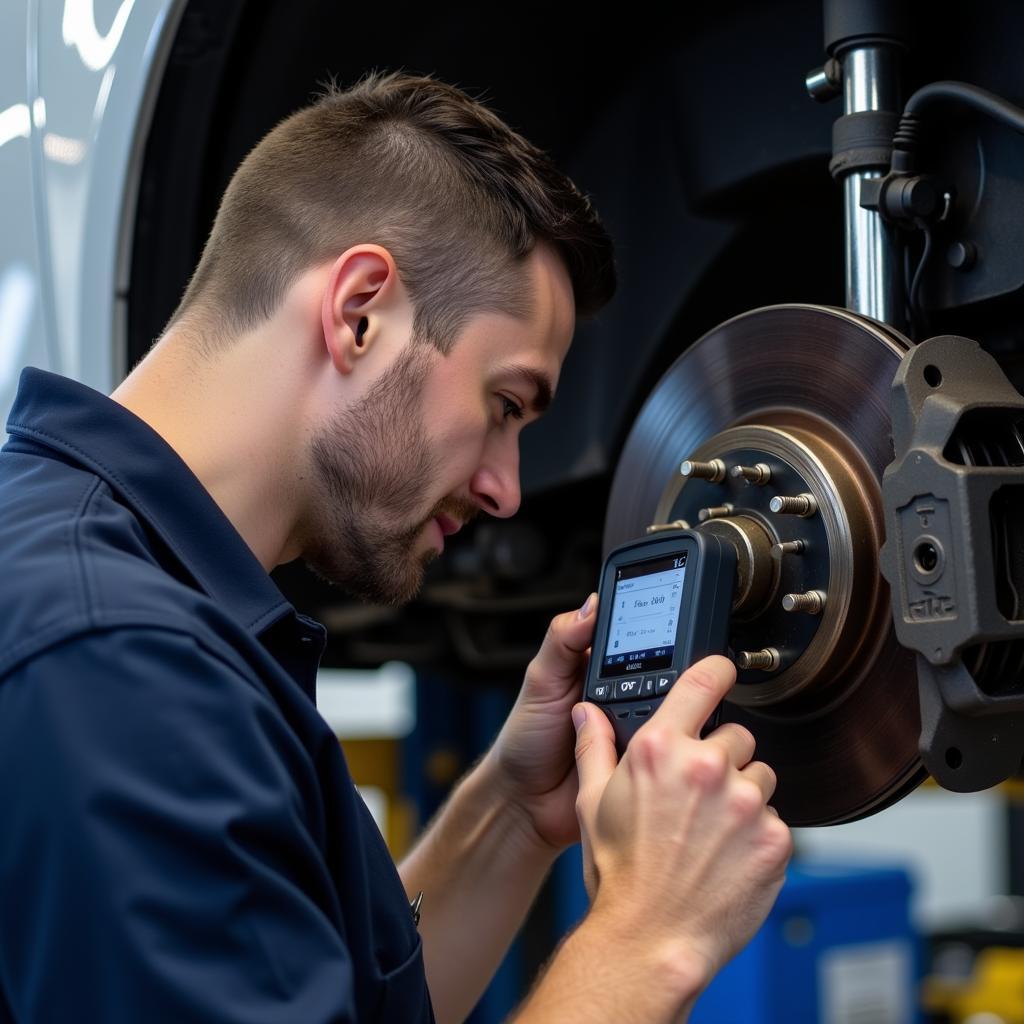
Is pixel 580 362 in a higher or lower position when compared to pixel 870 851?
lower

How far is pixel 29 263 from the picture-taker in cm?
96

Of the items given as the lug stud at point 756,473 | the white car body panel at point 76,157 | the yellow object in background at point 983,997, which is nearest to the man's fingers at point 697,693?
the lug stud at point 756,473

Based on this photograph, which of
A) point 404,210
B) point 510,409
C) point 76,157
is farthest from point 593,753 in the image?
point 76,157

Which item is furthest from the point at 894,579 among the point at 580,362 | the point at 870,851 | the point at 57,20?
the point at 870,851

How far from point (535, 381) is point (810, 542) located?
21 cm

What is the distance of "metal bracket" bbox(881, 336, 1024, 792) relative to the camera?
0.62 m

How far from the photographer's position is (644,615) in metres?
0.74

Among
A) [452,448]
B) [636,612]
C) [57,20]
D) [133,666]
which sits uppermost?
[57,20]

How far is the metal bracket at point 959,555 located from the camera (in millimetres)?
616

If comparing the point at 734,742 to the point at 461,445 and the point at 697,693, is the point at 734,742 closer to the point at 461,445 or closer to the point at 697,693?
the point at 697,693

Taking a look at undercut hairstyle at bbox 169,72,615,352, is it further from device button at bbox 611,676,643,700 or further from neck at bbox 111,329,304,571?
device button at bbox 611,676,643,700

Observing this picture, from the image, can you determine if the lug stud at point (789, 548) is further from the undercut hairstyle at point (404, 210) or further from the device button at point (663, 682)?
the undercut hairstyle at point (404, 210)

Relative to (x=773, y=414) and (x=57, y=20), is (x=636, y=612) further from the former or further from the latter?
(x=57, y=20)

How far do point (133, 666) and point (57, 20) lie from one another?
0.60 metres
